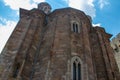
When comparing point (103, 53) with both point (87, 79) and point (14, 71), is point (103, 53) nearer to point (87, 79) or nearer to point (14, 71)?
point (87, 79)

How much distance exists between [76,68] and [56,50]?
2306mm

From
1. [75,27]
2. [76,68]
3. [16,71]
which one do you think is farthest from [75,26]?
[16,71]

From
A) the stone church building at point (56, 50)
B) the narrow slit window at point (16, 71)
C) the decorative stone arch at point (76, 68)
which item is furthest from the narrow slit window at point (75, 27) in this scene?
the narrow slit window at point (16, 71)

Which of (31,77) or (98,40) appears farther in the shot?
(98,40)

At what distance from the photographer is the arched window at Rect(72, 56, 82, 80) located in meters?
13.4

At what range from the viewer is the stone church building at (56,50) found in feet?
44.0

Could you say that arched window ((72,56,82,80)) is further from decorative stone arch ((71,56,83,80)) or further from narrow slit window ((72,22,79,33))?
narrow slit window ((72,22,79,33))

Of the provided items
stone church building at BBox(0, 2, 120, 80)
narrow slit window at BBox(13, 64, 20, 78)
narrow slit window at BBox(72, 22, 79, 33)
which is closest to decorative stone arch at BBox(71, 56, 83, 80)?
stone church building at BBox(0, 2, 120, 80)

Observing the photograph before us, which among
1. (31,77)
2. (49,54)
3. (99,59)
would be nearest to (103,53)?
(99,59)

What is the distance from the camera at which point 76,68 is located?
1391 cm

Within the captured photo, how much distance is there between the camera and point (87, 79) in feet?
43.7

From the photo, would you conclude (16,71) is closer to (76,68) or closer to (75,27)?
(76,68)

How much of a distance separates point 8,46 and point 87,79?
22.3 ft

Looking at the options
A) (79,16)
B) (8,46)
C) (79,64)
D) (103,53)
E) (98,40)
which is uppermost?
(79,16)
